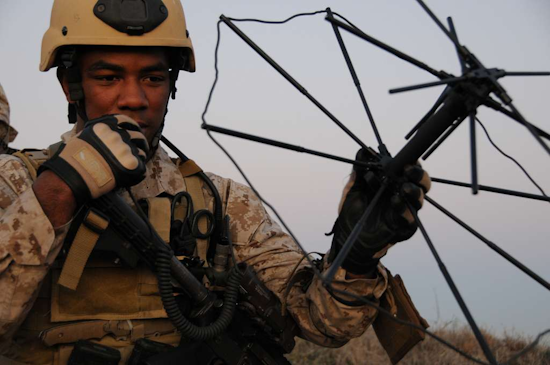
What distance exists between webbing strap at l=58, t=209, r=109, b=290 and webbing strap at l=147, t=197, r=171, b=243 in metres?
0.43

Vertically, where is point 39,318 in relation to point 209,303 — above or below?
below

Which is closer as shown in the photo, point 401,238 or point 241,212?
point 401,238

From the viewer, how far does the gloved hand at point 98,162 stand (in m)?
3.52

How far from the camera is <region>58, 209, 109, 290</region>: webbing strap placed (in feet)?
12.5

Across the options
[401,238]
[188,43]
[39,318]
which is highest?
[188,43]

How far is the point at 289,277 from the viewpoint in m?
4.29

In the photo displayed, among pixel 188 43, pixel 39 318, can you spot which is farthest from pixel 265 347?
pixel 188 43

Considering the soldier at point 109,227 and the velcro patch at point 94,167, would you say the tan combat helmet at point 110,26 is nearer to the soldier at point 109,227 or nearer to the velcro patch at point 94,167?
the soldier at point 109,227

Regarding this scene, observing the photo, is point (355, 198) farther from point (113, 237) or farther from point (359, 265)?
point (113, 237)

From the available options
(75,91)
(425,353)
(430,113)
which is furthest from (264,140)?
(425,353)

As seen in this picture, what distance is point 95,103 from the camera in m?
4.30

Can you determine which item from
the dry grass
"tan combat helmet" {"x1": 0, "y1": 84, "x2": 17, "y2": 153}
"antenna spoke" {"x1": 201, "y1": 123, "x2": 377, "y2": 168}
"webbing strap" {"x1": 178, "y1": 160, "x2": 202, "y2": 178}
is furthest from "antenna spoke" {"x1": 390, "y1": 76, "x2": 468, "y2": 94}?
"tan combat helmet" {"x1": 0, "y1": 84, "x2": 17, "y2": 153}

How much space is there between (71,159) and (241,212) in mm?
1424

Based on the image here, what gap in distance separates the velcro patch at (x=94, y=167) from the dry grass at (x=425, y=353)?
391 centimetres
